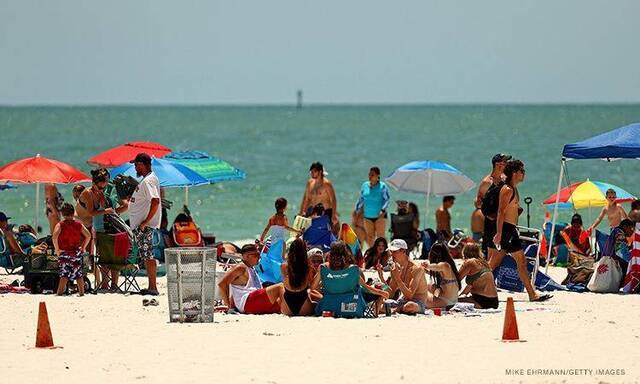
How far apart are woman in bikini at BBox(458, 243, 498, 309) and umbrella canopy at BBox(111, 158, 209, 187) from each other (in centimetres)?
430

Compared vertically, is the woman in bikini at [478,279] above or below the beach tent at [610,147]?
below

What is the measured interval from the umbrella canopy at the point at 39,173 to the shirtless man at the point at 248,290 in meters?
3.67

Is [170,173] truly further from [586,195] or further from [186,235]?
[586,195]

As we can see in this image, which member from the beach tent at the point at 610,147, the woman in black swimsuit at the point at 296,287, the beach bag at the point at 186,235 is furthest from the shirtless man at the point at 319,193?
the woman in black swimsuit at the point at 296,287

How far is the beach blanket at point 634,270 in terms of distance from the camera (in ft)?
42.7

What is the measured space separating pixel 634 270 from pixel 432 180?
6.19 meters

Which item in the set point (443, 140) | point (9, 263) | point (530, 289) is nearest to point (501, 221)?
point (530, 289)

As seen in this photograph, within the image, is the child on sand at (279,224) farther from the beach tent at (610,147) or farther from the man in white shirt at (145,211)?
the beach tent at (610,147)

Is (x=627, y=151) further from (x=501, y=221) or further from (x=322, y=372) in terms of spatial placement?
(x=322, y=372)

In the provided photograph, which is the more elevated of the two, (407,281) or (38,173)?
(38,173)

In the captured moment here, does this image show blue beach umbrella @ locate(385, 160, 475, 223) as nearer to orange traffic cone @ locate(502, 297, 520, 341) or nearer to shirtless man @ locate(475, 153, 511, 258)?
shirtless man @ locate(475, 153, 511, 258)

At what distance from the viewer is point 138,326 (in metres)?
10.9

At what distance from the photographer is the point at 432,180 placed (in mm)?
19016

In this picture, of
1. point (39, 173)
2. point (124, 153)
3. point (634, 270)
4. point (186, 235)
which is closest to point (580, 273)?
point (634, 270)
